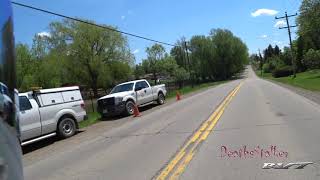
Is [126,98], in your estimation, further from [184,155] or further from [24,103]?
[184,155]

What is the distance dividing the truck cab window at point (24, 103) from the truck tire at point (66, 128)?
1.68m

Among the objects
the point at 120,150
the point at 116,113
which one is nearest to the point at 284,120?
the point at 120,150

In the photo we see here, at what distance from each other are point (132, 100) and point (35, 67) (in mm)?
48458

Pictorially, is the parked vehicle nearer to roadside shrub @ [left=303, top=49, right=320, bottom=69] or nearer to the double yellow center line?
the double yellow center line

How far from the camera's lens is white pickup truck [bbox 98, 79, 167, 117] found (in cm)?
2500

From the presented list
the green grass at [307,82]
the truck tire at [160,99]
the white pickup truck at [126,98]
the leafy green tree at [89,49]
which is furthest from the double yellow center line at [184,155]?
the leafy green tree at [89,49]

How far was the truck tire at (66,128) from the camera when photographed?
55.4 feet

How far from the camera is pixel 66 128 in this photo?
56.8ft

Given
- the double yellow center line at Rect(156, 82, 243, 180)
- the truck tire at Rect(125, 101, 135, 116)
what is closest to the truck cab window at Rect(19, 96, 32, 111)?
the double yellow center line at Rect(156, 82, 243, 180)

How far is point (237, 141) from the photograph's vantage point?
11.3m

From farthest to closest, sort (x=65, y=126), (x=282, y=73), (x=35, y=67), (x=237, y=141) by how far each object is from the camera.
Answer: (x=282, y=73)
(x=35, y=67)
(x=65, y=126)
(x=237, y=141)

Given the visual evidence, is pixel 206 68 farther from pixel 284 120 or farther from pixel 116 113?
pixel 284 120

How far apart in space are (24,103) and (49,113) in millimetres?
1130

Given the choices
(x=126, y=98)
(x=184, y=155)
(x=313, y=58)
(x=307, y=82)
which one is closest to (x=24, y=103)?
(x=184, y=155)
